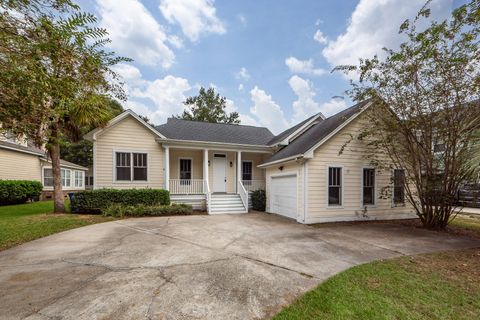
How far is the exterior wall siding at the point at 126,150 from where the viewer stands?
1088 cm

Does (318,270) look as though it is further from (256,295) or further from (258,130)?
(258,130)

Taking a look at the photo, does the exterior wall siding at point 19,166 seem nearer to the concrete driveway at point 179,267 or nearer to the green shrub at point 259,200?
the concrete driveway at point 179,267

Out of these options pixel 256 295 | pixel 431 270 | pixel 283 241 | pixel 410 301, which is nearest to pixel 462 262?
pixel 431 270

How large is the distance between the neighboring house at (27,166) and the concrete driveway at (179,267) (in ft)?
36.2

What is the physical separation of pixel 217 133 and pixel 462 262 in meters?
12.4

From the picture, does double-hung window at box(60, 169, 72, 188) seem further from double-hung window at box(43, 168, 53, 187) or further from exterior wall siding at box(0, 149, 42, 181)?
exterior wall siding at box(0, 149, 42, 181)

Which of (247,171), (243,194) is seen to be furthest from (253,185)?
(243,194)

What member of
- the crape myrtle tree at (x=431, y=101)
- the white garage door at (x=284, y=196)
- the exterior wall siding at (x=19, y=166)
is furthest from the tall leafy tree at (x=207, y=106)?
the crape myrtle tree at (x=431, y=101)

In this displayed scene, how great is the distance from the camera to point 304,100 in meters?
17.6

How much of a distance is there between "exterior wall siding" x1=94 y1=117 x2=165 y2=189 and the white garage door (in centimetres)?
590

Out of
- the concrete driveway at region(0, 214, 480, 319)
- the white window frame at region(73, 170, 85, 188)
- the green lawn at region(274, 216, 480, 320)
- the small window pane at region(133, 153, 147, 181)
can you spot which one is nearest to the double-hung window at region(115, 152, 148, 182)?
the small window pane at region(133, 153, 147, 181)

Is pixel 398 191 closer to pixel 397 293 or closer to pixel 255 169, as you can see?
pixel 255 169

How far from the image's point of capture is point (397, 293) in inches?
131

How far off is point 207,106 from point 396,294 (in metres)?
31.1
